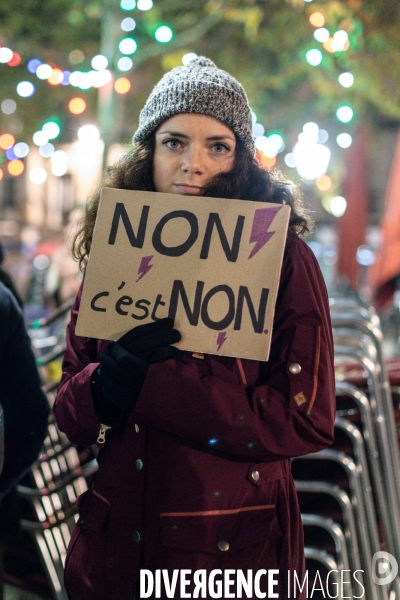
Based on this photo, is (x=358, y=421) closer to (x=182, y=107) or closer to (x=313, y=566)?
(x=313, y=566)

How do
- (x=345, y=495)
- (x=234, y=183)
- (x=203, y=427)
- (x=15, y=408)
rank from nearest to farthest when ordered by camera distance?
(x=203, y=427) → (x=234, y=183) → (x=15, y=408) → (x=345, y=495)

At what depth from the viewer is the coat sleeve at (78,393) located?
74.7 inches

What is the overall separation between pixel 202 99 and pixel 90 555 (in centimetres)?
133

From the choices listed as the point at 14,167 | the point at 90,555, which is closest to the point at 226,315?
the point at 90,555

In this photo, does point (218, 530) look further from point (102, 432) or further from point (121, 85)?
point (121, 85)

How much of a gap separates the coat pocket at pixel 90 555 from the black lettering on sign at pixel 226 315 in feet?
1.93

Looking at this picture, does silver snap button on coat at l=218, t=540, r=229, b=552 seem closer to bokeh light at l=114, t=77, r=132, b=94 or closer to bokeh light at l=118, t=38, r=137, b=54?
bokeh light at l=114, t=77, r=132, b=94

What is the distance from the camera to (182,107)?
6.54ft

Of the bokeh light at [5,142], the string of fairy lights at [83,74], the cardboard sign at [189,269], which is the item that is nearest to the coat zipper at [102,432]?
the cardboard sign at [189,269]

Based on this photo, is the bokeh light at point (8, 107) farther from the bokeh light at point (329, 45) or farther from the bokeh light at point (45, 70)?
the bokeh light at point (329, 45)

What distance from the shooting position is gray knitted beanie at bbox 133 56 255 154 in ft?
6.51

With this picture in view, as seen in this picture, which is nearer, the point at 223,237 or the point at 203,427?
the point at 203,427

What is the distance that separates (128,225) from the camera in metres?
1.89

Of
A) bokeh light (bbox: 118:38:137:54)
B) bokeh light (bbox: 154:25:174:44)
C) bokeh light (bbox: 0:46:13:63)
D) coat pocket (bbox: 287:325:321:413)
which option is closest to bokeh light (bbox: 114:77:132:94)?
bokeh light (bbox: 118:38:137:54)
